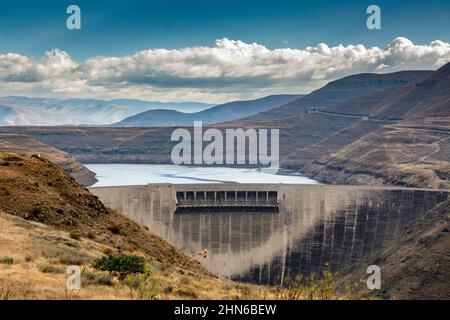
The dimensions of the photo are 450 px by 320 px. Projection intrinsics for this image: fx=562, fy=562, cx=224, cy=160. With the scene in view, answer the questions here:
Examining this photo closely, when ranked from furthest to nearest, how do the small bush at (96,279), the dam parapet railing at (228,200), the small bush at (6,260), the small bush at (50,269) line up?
1. the dam parapet railing at (228,200)
2. the small bush at (6,260)
3. the small bush at (50,269)
4. the small bush at (96,279)

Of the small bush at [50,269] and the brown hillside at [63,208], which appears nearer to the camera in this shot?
the small bush at [50,269]

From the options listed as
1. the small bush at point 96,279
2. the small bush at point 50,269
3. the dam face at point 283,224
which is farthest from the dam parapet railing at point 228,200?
the small bush at point 96,279

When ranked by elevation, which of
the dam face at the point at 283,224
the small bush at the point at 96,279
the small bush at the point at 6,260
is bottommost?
the dam face at the point at 283,224

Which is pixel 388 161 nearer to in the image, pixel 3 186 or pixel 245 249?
pixel 245 249

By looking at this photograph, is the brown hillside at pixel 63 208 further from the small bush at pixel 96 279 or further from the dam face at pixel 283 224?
the dam face at pixel 283 224

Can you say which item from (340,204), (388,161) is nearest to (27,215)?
(340,204)

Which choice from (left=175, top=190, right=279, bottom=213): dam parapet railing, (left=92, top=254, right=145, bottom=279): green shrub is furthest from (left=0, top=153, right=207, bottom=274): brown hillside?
(left=175, top=190, right=279, bottom=213): dam parapet railing

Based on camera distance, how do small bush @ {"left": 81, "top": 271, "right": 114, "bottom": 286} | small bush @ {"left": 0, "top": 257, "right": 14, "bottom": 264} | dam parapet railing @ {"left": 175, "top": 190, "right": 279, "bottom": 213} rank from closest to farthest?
small bush @ {"left": 81, "top": 271, "right": 114, "bottom": 286}
small bush @ {"left": 0, "top": 257, "right": 14, "bottom": 264}
dam parapet railing @ {"left": 175, "top": 190, "right": 279, "bottom": 213}

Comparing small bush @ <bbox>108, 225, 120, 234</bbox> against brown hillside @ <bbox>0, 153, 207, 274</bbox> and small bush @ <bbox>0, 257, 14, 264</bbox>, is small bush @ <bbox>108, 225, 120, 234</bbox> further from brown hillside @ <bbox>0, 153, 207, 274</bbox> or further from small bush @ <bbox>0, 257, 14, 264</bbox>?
small bush @ <bbox>0, 257, 14, 264</bbox>

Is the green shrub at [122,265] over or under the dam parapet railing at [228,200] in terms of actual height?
over

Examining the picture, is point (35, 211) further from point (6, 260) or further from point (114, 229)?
point (6, 260)
